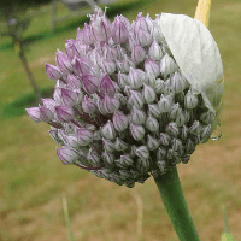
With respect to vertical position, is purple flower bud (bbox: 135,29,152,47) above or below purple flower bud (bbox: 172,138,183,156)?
above

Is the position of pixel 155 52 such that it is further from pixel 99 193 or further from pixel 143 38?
pixel 99 193

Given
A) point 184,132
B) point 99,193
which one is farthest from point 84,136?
point 99,193

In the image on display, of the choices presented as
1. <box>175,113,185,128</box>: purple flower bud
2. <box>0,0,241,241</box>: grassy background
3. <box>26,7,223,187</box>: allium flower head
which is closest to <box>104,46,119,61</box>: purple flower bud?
<box>26,7,223,187</box>: allium flower head

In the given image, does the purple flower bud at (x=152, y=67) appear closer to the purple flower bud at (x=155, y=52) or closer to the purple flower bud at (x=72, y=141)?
the purple flower bud at (x=155, y=52)

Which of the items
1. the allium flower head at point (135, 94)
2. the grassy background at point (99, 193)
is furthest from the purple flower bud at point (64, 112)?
the grassy background at point (99, 193)

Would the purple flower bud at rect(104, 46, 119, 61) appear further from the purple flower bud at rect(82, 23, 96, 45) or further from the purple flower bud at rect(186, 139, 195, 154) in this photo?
the purple flower bud at rect(186, 139, 195, 154)
